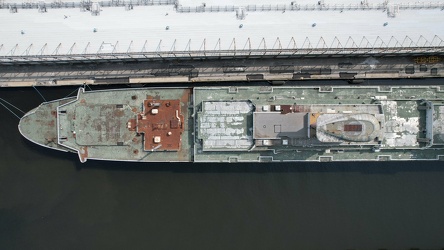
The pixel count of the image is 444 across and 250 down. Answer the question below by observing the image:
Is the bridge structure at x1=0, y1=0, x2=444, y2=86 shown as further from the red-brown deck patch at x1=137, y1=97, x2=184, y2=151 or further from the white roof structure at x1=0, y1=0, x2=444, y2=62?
the red-brown deck patch at x1=137, y1=97, x2=184, y2=151

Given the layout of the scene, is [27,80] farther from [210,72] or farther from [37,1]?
[210,72]

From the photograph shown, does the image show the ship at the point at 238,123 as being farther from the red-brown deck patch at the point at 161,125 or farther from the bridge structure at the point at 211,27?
the bridge structure at the point at 211,27

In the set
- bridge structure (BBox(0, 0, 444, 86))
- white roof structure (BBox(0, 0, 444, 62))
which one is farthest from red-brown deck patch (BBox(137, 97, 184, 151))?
white roof structure (BBox(0, 0, 444, 62))

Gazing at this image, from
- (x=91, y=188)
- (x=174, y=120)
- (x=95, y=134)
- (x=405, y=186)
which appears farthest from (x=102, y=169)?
(x=405, y=186)

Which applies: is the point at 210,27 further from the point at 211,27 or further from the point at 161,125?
the point at 161,125

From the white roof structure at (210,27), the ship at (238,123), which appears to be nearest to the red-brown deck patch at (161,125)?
the ship at (238,123)

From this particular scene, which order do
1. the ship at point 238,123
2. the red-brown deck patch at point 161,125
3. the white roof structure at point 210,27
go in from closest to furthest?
the white roof structure at point 210,27 < the ship at point 238,123 < the red-brown deck patch at point 161,125

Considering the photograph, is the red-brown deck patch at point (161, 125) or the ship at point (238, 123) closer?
the ship at point (238, 123)
